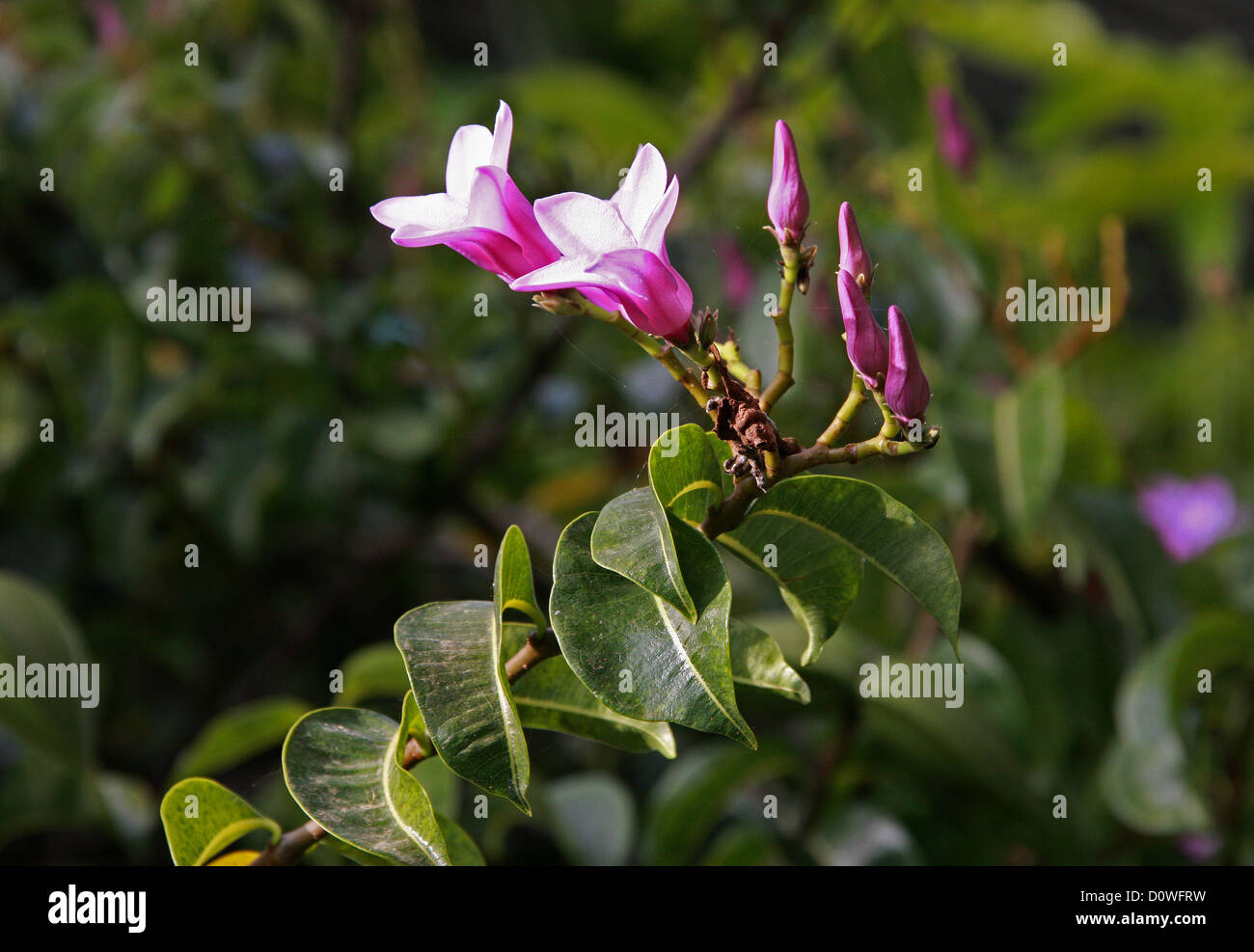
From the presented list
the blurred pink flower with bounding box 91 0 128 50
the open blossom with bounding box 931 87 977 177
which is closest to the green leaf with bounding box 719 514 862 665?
the open blossom with bounding box 931 87 977 177

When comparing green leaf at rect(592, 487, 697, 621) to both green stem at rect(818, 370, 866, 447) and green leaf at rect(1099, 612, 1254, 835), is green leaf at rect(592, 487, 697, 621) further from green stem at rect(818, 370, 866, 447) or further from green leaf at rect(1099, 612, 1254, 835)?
green leaf at rect(1099, 612, 1254, 835)

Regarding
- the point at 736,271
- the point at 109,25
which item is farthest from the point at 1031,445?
the point at 109,25

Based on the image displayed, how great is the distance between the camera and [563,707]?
0.38 meters

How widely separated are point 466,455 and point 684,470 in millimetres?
711

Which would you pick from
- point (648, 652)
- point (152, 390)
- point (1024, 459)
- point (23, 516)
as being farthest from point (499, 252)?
point (23, 516)

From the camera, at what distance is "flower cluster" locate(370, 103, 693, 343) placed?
0.99ft

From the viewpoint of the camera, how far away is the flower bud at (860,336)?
322 mm

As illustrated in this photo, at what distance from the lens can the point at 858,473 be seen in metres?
0.43

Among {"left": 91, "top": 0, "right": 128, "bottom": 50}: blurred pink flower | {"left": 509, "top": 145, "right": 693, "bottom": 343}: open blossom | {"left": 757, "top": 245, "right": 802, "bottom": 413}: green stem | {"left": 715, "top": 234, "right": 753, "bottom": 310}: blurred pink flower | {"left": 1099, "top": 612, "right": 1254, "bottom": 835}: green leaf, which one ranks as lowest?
{"left": 1099, "top": 612, "right": 1254, "bottom": 835}: green leaf

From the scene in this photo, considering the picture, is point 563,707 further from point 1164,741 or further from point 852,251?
point 1164,741

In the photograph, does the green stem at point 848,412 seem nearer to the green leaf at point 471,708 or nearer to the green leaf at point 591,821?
the green leaf at point 471,708

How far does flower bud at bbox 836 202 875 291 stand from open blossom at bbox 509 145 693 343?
53 mm
